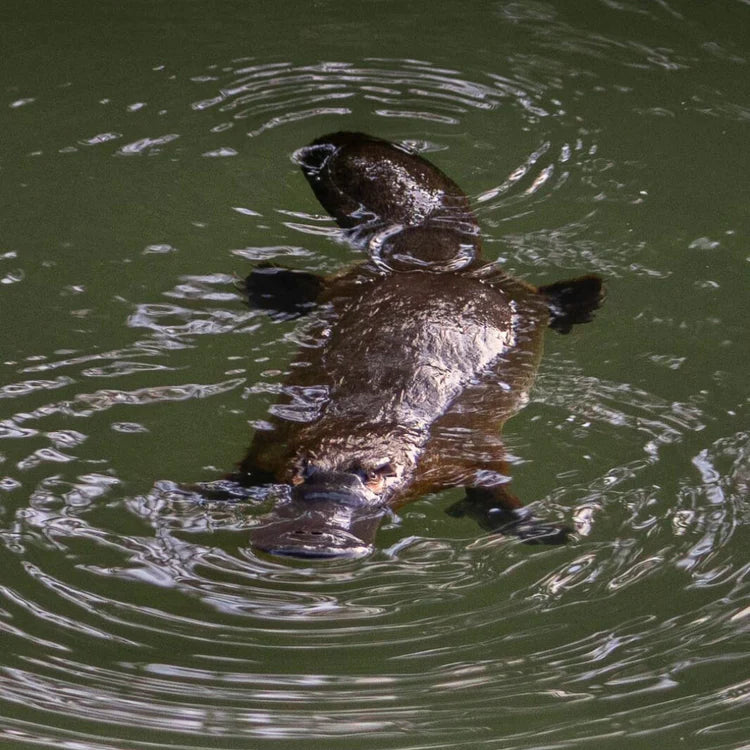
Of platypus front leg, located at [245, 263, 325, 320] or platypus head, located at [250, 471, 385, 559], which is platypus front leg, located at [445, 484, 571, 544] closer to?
platypus head, located at [250, 471, 385, 559]

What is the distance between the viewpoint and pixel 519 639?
115 inches

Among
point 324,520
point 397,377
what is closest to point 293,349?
point 397,377

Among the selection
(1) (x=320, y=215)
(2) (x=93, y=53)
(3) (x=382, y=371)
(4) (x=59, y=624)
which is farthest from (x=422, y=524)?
(2) (x=93, y=53)

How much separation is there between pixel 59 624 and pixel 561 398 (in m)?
1.70

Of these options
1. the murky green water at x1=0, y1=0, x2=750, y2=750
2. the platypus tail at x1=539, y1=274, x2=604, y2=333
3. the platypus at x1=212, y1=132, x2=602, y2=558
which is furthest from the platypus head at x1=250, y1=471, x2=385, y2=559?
the platypus tail at x1=539, y1=274, x2=604, y2=333

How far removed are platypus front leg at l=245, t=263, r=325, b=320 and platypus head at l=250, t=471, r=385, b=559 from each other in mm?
1070

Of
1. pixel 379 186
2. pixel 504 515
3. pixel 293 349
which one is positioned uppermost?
pixel 379 186

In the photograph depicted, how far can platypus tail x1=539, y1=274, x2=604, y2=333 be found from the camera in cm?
421

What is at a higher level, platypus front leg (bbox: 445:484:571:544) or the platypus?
the platypus

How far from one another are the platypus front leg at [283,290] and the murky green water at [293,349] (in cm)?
7

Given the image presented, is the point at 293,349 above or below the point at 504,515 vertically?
above

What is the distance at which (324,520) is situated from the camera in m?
3.09

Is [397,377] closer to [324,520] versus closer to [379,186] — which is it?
[324,520]

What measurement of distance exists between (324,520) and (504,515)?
537mm
